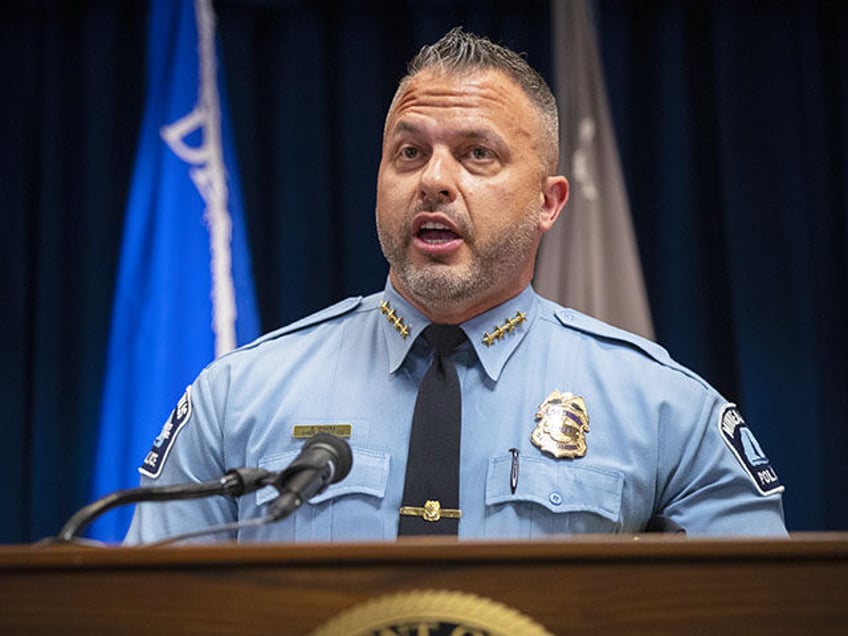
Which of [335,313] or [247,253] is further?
[247,253]

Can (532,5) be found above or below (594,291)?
above

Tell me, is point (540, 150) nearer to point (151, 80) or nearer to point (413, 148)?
point (413, 148)

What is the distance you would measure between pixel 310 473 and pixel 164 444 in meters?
0.73

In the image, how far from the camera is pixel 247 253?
3.18 meters

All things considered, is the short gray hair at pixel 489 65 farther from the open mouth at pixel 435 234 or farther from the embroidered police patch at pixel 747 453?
the embroidered police patch at pixel 747 453

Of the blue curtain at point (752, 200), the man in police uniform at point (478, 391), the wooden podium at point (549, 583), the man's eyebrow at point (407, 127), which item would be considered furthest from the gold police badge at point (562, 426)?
the blue curtain at point (752, 200)

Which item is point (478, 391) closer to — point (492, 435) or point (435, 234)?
point (492, 435)

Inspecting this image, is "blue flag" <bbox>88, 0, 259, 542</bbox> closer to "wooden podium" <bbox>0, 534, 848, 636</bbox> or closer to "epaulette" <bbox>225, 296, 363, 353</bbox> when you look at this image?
"epaulette" <bbox>225, 296, 363, 353</bbox>

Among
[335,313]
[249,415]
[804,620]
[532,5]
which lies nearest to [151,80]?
[532,5]

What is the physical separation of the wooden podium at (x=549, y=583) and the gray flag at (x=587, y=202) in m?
2.14

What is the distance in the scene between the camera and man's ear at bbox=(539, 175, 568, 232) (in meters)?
2.14

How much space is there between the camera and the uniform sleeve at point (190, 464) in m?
1.87

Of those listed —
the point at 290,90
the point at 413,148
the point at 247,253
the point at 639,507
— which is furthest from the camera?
the point at 290,90

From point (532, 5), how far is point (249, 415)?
1.98 meters
